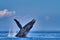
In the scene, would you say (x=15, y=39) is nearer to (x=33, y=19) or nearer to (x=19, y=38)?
(x=19, y=38)

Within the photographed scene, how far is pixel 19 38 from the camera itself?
5931cm

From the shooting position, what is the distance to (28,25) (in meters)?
57.7

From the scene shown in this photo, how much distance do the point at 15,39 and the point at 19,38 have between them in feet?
3.89

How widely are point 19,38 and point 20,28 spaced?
8.58 feet

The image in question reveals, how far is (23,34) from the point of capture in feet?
188

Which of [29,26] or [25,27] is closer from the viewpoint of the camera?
[29,26]

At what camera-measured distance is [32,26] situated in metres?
57.2

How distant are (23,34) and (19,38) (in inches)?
93.3

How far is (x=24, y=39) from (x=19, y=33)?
4.91 ft

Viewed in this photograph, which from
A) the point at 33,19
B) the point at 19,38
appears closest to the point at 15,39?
the point at 19,38

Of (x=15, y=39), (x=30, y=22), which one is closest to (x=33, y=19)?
(x=30, y=22)

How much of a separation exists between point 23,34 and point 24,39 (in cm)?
246

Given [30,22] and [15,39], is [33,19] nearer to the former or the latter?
[30,22]
